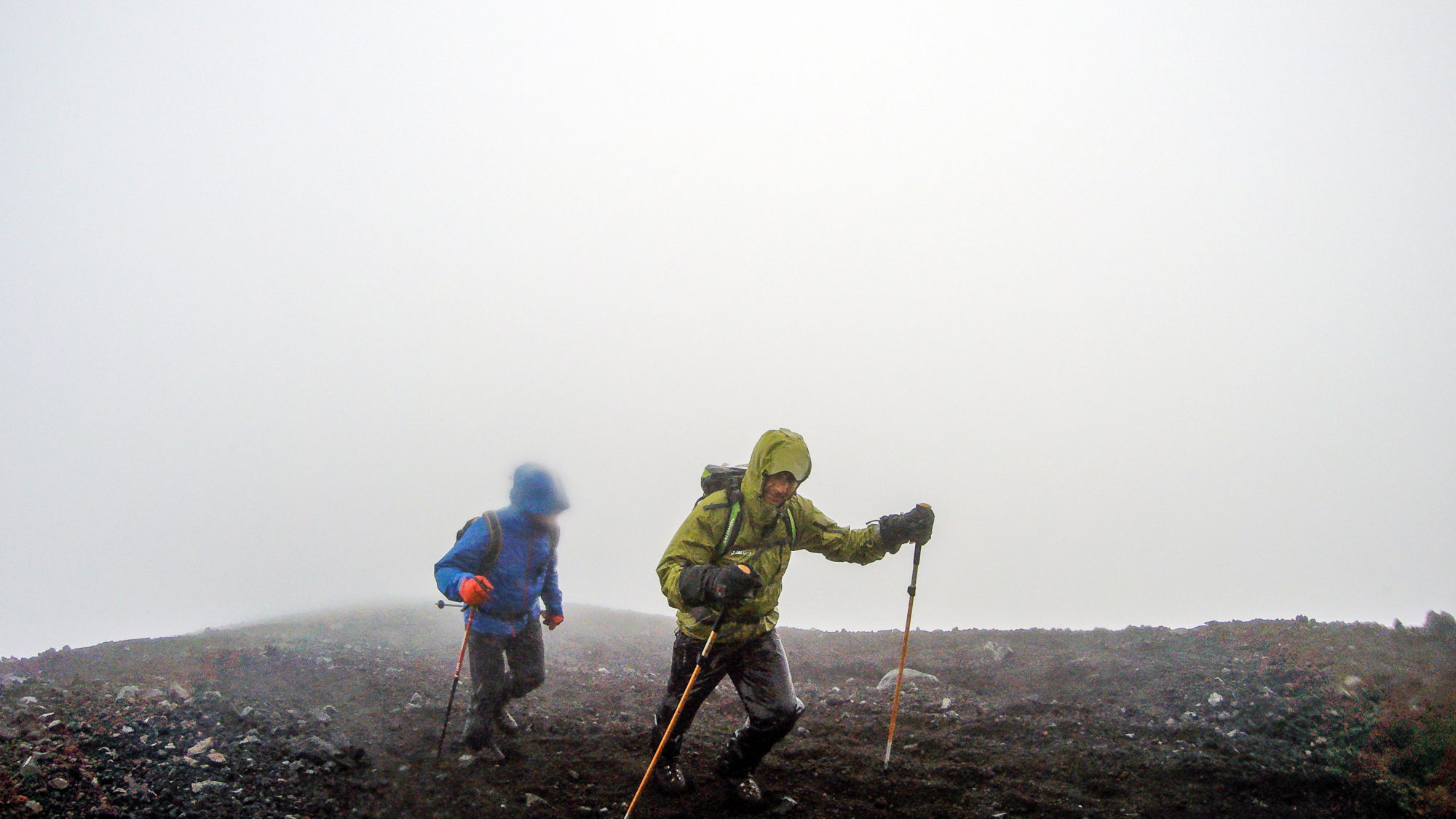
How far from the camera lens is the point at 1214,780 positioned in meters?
6.68

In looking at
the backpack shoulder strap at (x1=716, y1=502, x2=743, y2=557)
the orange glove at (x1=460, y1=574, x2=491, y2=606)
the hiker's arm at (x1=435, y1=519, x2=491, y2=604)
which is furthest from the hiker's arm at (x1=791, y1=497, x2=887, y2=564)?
the hiker's arm at (x1=435, y1=519, x2=491, y2=604)

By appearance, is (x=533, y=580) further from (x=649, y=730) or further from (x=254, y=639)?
(x=254, y=639)

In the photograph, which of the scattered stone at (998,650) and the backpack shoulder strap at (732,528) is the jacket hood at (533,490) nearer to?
the backpack shoulder strap at (732,528)

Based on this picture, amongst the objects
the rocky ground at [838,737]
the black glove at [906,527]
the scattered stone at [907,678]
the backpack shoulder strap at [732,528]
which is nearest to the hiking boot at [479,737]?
the rocky ground at [838,737]

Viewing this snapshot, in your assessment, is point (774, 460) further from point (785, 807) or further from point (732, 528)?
point (785, 807)

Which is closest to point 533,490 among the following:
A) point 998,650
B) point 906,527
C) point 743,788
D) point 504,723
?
point 504,723

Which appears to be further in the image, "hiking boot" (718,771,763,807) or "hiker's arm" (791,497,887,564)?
"hiker's arm" (791,497,887,564)

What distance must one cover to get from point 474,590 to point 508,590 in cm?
86

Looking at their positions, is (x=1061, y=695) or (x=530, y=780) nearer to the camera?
(x=530, y=780)

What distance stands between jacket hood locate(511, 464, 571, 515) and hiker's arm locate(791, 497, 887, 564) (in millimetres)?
2842

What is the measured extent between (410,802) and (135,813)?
6.42 ft

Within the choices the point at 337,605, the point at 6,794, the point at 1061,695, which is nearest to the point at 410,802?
the point at 6,794

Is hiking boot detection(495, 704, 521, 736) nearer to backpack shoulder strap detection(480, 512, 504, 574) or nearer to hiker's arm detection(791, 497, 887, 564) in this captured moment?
backpack shoulder strap detection(480, 512, 504, 574)

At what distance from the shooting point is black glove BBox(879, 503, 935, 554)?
6.44m
